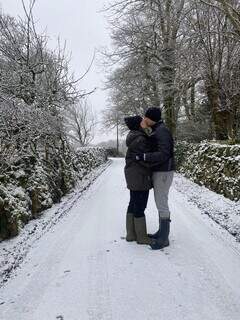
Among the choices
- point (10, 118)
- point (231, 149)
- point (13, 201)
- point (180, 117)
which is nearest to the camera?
point (13, 201)

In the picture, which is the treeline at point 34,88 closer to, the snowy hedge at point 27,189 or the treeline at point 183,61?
the snowy hedge at point 27,189

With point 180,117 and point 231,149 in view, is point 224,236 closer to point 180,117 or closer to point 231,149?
point 231,149

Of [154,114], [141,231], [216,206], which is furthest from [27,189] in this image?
[216,206]

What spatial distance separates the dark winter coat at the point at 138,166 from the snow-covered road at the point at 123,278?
905 mm

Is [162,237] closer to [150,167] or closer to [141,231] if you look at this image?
[141,231]

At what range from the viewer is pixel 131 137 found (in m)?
5.59

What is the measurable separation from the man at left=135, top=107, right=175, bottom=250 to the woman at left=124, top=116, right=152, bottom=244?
12cm

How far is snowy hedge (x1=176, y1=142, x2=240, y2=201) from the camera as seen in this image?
9320mm

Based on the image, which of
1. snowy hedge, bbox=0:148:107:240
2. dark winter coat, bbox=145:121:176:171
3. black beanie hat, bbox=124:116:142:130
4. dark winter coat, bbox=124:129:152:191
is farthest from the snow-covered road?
black beanie hat, bbox=124:116:142:130

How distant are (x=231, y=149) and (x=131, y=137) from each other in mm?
5242

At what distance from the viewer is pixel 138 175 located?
550cm

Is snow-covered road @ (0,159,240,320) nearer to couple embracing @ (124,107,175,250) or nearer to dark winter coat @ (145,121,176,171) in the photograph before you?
couple embracing @ (124,107,175,250)

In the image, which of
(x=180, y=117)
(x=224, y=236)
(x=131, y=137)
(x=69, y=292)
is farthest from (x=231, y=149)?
(x=180, y=117)

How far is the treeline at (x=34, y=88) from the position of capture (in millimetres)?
8516
